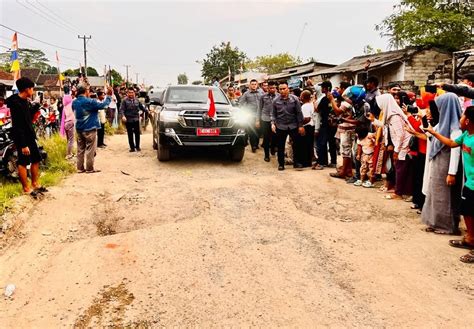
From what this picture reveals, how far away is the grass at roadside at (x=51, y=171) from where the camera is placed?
5770mm

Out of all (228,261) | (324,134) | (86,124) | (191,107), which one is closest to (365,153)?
(324,134)

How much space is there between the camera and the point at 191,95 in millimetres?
9289

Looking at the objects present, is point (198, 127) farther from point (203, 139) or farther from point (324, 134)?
point (324, 134)

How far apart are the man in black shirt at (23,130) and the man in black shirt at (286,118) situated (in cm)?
454

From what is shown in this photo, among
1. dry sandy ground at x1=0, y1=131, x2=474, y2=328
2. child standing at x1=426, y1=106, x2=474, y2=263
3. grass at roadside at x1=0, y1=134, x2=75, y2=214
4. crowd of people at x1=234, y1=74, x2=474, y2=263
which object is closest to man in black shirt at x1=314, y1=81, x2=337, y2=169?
crowd of people at x1=234, y1=74, x2=474, y2=263

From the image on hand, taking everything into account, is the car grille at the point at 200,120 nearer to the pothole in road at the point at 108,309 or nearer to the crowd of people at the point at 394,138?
the crowd of people at the point at 394,138

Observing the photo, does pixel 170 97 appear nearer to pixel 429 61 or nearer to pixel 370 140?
pixel 370 140

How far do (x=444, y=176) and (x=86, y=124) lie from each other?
20.8 ft

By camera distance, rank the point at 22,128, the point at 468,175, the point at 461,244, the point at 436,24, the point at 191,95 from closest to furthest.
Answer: the point at 468,175 < the point at 461,244 < the point at 22,128 < the point at 191,95 < the point at 436,24

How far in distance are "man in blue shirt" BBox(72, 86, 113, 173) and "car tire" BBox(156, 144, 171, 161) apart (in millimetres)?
1372

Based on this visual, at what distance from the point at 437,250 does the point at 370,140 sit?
2.86 m

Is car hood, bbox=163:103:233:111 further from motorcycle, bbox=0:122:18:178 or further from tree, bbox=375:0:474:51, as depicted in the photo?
tree, bbox=375:0:474:51

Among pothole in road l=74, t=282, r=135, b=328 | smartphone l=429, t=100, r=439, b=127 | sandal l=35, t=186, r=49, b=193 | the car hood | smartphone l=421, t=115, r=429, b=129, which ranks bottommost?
pothole in road l=74, t=282, r=135, b=328

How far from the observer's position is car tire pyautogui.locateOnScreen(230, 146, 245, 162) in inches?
341
